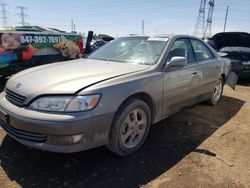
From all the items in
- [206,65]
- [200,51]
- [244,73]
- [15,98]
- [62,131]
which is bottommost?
[244,73]

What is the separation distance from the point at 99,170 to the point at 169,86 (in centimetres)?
154

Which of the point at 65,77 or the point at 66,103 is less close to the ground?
the point at 65,77

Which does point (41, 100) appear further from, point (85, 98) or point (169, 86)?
point (169, 86)

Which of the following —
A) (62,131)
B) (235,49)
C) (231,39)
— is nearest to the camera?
(62,131)

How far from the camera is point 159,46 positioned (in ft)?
13.5

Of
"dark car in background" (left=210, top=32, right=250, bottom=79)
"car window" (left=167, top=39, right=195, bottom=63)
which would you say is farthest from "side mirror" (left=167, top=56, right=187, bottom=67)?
"dark car in background" (left=210, top=32, right=250, bottom=79)

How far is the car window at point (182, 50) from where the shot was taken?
4161 millimetres

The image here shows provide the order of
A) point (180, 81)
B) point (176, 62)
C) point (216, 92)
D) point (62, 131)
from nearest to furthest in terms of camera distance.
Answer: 1. point (62, 131)
2. point (176, 62)
3. point (180, 81)
4. point (216, 92)

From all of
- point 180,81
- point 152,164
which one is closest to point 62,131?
point 152,164

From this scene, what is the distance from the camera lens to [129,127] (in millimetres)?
3443

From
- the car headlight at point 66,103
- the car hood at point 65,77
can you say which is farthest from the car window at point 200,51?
the car headlight at point 66,103

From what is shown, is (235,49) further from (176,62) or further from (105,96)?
(105,96)

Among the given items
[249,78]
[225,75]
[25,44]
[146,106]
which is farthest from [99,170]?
[249,78]

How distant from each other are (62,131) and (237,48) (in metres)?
8.57
